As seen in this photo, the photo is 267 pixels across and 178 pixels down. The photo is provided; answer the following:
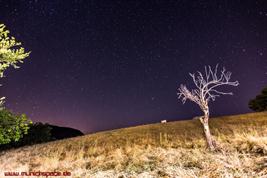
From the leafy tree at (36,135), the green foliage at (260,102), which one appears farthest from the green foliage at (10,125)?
the green foliage at (260,102)

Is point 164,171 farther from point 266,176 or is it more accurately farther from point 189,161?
point 266,176

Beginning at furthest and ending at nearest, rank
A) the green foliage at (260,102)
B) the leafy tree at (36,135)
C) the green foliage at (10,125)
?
the green foliage at (260,102) < the leafy tree at (36,135) < the green foliage at (10,125)

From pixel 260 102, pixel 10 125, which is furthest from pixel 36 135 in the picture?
pixel 260 102

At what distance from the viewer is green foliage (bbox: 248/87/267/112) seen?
141ft

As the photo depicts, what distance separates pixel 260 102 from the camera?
143 ft

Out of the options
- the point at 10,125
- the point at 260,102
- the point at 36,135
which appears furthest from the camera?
the point at 260,102

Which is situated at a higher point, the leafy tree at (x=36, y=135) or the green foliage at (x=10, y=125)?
the green foliage at (x=10, y=125)

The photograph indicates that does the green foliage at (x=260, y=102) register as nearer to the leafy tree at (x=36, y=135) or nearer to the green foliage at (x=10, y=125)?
the leafy tree at (x=36, y=135)

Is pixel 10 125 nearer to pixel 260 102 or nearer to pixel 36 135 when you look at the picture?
pixel 36 135

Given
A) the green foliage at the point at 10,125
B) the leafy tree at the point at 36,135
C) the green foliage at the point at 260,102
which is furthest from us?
the green foliage at the point at 260,102

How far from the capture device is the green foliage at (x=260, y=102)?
42.8 meters

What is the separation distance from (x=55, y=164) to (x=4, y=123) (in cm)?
302

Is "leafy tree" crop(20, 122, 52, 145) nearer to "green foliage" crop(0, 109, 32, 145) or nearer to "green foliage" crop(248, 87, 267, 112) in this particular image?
"green foliage" crop(0, 109, 32, 145)

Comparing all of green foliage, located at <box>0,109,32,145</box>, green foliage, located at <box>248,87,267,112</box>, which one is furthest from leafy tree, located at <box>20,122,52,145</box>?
green foliage, located at <box>248,87,267,112</box>
